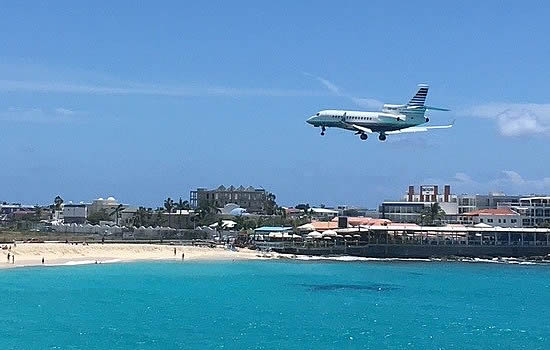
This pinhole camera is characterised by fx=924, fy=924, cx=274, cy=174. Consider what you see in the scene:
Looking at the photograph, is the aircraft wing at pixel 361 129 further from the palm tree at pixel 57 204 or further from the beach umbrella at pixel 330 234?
the palm tree at pixel 57 204

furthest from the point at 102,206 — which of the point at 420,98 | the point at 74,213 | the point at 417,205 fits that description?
the point at 420,98

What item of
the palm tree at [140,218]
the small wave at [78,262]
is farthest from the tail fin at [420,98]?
→ the palm tree at [140,218]

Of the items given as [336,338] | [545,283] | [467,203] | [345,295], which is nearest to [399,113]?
[345,295]

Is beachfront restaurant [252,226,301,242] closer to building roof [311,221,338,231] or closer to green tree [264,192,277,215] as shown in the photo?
building roof [311,221,338,231]

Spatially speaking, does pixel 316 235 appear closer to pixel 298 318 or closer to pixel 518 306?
pixel 518 306

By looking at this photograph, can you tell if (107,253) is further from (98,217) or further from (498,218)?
(498,218)

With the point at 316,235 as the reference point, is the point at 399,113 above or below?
above

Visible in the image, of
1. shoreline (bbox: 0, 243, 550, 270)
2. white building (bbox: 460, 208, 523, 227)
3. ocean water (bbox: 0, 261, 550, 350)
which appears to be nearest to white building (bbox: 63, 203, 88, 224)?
shoreline (bbox: 0, 243, 550, 270)
